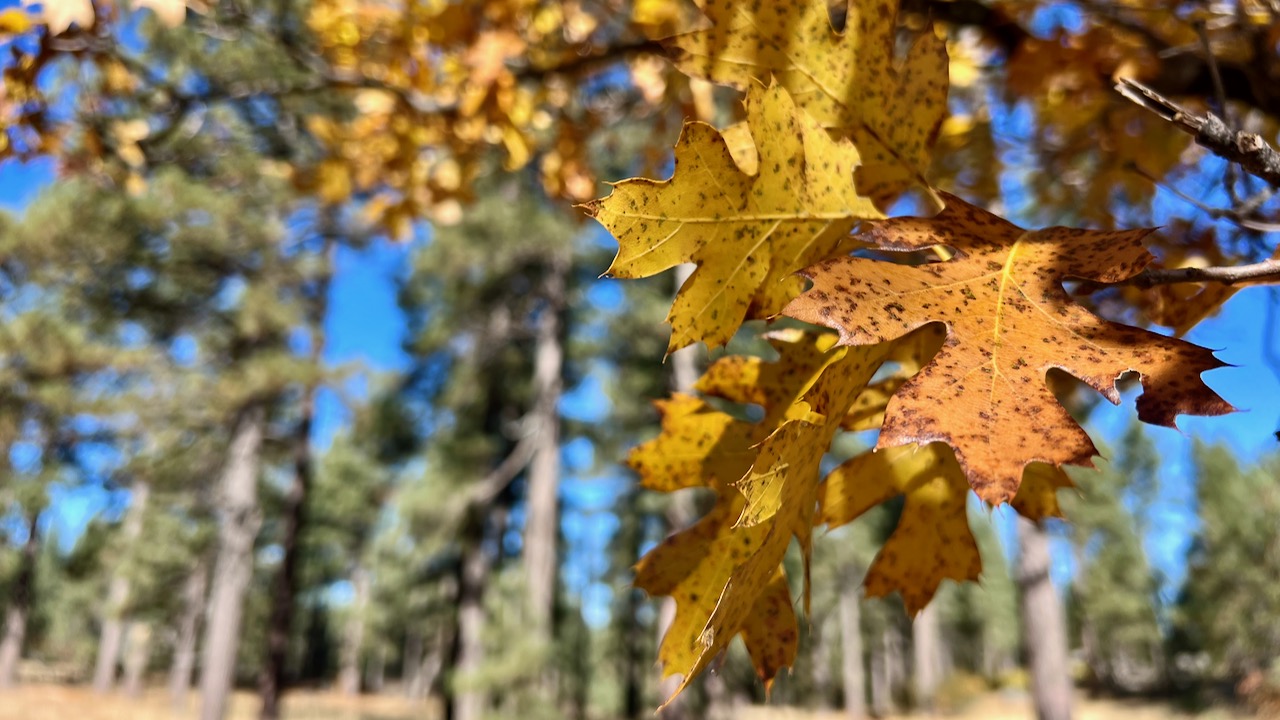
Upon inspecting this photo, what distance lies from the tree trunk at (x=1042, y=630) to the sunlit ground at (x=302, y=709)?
14389mm

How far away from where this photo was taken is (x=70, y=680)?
2823cm

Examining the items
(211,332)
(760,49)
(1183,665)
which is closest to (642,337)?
(211,332)

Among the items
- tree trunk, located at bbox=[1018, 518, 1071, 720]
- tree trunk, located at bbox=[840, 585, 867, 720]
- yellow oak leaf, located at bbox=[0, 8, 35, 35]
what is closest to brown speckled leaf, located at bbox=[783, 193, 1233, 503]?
yellow oak leaf, located at bbox=[0, 8, 35, 35]

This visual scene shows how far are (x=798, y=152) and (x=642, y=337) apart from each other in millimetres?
13505

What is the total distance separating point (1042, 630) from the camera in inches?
215

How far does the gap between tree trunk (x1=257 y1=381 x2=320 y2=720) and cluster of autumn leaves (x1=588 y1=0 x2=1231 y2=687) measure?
524 inches

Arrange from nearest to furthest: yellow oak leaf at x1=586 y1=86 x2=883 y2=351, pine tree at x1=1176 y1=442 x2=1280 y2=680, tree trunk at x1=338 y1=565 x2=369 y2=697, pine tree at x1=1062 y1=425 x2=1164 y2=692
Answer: yellow oak leaf at x1=586 y1=86 x2=883 y2=351
pine tree at x1=1176 y1=442 x2=1280 y2=680
pine tree at x1=1062 y1=425 x2=1164 y2=692
tree trunk at x1=338 y1=565 x2=369 y2=697

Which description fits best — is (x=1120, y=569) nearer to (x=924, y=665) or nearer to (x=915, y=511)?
(x=924, y=665)

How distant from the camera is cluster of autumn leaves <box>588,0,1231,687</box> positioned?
1.51ft

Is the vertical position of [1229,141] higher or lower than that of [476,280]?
lower

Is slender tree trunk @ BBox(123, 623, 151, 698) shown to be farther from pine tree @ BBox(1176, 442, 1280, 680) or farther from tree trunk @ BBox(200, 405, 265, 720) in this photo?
pine tree @ BBox(1176, 442, 1280, 680)

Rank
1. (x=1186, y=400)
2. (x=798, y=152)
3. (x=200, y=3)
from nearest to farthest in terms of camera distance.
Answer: (x=1186, y=400)
(x=798, y=152)
(x=200, y=3)

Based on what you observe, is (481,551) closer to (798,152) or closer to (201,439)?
(201,439)

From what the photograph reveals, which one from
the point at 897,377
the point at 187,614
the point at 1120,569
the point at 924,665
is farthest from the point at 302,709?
the point at 1120,569
